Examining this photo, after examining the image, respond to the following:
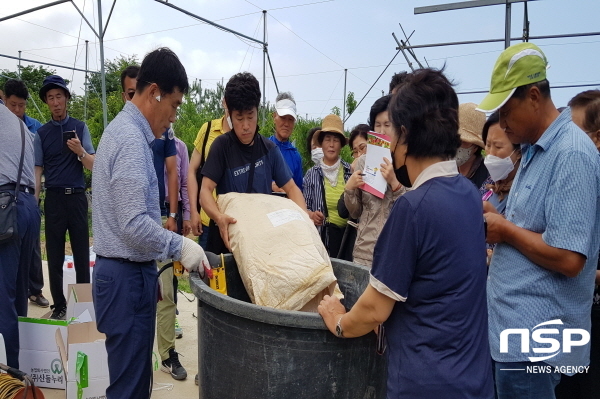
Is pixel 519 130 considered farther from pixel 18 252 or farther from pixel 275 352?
pixel 18 252

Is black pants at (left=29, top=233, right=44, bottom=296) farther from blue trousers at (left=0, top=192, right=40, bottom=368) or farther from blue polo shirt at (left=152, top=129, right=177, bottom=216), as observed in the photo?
blue polo shirt at (left=152, top=129, right=177, bottom=216)

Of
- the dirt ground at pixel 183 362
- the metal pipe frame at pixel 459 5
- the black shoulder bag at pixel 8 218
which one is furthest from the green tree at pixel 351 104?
the black shoulder bag at pixel 8 218

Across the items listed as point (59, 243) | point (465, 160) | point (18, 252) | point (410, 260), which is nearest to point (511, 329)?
point (410, 260)

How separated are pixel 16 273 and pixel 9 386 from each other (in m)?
0.74

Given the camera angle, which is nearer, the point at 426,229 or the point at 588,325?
the point at 426,229

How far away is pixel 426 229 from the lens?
1282 mm

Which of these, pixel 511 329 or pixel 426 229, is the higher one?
pixel 426 229

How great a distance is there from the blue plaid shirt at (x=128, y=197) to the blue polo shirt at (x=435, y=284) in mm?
928

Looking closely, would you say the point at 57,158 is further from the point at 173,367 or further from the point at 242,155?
the point at 242,155

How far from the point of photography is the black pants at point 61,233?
4059 mm

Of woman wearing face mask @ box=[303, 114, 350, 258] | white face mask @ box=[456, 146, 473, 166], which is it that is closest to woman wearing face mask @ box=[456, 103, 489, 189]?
white face mask @ box=[456, 146, 473, 166]

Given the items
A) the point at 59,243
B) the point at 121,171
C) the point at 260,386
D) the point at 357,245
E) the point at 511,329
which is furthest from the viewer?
the point at 59,243

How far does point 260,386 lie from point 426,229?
84 centimetres

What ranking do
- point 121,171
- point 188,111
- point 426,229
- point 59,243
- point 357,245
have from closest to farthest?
point 426,229, point 121,171, point 357,245, point 59,243, point 188,111
